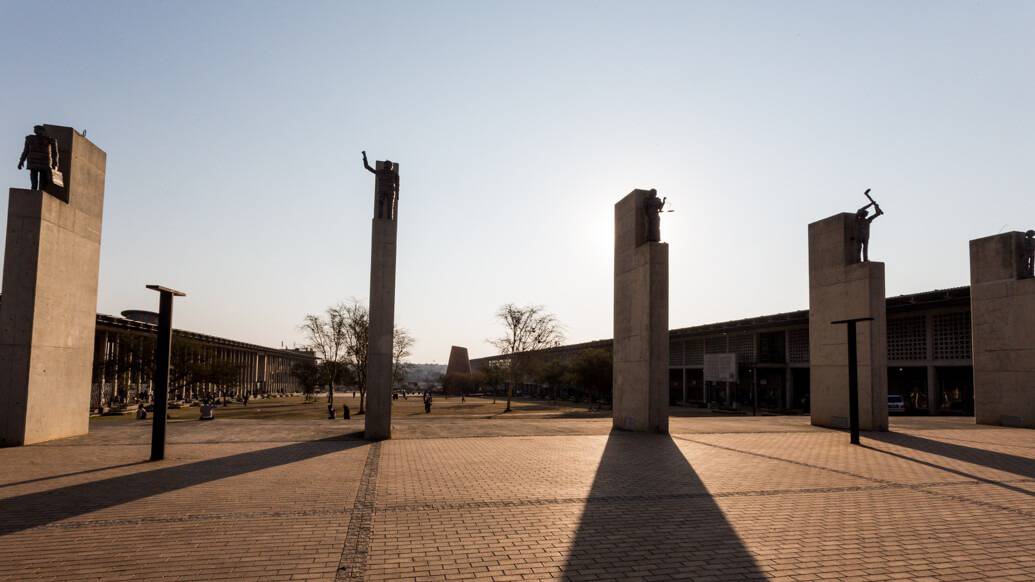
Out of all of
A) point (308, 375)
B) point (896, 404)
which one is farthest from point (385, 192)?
point (308, 375)

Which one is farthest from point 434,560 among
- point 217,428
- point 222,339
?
point 222,339

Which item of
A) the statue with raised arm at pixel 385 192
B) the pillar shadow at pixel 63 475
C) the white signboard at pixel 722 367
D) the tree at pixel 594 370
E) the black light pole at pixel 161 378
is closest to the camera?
the pillar shadow at pixel 63 475

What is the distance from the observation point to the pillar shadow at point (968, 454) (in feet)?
40.5

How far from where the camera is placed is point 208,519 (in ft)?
24.5

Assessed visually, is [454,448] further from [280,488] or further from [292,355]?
[292,355]

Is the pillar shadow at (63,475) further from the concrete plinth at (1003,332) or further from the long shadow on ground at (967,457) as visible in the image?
the concrete plinth at (1003,332)

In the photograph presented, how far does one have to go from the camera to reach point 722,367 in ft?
131

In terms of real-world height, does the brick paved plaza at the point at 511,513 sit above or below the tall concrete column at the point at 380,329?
below

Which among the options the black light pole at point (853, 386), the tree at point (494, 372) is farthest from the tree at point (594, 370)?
the black light pole at point (853, 386)

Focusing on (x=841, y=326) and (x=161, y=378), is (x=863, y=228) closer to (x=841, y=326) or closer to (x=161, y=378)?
(x=841, y=326)

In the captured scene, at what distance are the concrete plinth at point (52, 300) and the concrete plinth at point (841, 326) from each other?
22641 millimetres

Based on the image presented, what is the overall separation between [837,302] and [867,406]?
12.2 feet

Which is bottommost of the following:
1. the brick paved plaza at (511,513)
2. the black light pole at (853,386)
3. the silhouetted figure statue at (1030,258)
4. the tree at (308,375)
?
the tree at (308,375)

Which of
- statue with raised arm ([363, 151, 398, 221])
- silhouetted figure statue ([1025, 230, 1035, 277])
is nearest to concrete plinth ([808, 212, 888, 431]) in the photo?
silhouetted figure statue ([1025, 230, 1035, 277])
